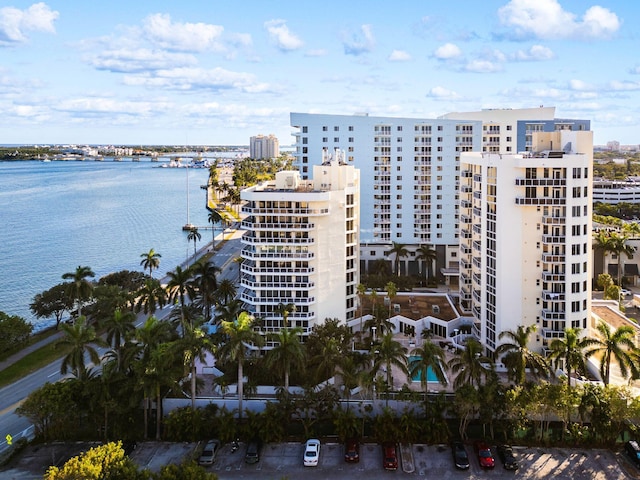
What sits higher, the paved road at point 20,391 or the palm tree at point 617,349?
the palm tree at point 617,349

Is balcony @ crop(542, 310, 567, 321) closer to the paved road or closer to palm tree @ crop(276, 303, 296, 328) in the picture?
palm tree @ crop(276, 303, 296, 328)

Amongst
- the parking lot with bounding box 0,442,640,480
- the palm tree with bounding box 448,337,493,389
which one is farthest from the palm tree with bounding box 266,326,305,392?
the palm tree with bounding box 448,337,493,389

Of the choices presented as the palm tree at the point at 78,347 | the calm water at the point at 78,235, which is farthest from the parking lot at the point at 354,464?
the calm water at the point at 78,235

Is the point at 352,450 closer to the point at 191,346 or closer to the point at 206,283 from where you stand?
the point at 191,346

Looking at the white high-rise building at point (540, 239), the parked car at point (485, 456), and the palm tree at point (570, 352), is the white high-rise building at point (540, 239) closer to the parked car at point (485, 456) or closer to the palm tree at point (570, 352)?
the palm tree at point (570, 352)

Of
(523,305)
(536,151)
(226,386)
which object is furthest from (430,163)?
(226,386)

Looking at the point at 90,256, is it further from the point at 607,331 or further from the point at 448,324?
the point at 607,331
